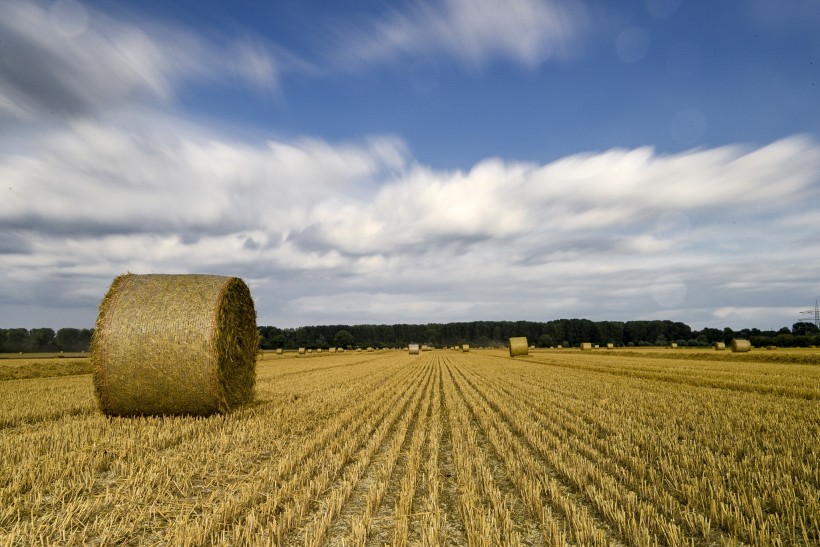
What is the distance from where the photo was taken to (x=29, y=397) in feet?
39.0

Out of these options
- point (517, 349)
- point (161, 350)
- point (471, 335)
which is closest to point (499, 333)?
point (471, 335)

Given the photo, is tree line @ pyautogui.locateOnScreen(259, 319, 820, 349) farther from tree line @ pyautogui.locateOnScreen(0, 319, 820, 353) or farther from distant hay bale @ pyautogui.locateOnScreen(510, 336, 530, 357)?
distant hay bale @ pyautogui.locateOnScreen(510, 336, 530, 357)

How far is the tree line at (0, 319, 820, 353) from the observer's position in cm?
8794

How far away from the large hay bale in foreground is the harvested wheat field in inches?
17.5

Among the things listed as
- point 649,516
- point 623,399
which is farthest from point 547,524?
point 623,399

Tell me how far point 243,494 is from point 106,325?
6.29 meters

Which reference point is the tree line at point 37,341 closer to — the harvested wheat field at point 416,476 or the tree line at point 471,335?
the tree line at point 471,335

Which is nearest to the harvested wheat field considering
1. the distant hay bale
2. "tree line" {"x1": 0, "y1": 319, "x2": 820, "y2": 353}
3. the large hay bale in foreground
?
the large hay bale in foreground

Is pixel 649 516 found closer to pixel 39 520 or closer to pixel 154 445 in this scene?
pixel 39 520

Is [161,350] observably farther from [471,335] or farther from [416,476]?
[471,335]

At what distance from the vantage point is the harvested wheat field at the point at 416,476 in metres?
3.98

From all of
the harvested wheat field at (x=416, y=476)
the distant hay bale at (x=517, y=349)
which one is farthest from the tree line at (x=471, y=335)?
the harvested wheat field at (x=416, y=476)

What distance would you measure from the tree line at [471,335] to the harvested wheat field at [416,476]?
7723 cm

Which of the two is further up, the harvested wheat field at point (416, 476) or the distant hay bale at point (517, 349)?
the distant hay bale at point (517, 349)
